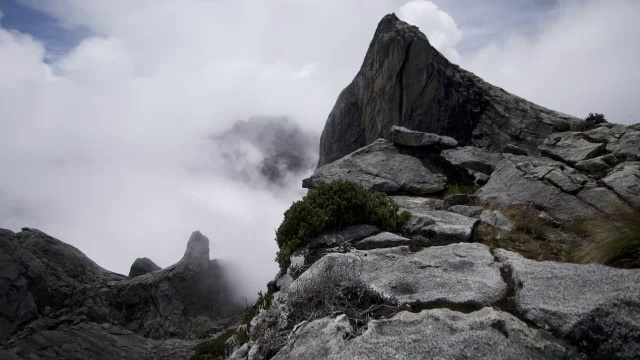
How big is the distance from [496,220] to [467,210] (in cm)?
168

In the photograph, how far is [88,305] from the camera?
176ft

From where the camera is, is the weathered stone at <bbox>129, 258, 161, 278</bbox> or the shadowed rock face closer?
the shadowed rock face

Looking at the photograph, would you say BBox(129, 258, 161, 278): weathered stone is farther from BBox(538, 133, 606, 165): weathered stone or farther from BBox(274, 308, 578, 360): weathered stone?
BBox(274, 308, 578, 360): weathered stone

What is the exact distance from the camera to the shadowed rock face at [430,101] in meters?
26.5

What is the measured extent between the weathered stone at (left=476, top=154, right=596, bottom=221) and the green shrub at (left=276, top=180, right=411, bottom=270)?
4886 millimetres

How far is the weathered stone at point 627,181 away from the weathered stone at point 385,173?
656 cm

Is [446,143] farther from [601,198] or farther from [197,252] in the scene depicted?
[197,252]

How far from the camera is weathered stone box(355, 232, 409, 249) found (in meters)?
11.2

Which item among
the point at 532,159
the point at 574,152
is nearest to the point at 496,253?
A: the point at 532,159

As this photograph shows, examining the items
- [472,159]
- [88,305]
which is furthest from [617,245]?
[88,305]

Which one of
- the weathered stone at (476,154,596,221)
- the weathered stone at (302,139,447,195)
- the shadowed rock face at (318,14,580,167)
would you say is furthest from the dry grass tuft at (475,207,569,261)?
the shadowed rock face at (318,14,580,167)

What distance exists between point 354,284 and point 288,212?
18.7 feet

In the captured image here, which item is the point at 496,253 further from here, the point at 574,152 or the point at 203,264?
the point at 203,264

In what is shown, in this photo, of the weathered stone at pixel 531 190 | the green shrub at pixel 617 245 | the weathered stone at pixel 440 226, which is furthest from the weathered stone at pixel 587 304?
the weathered stone at pixel 531 190
